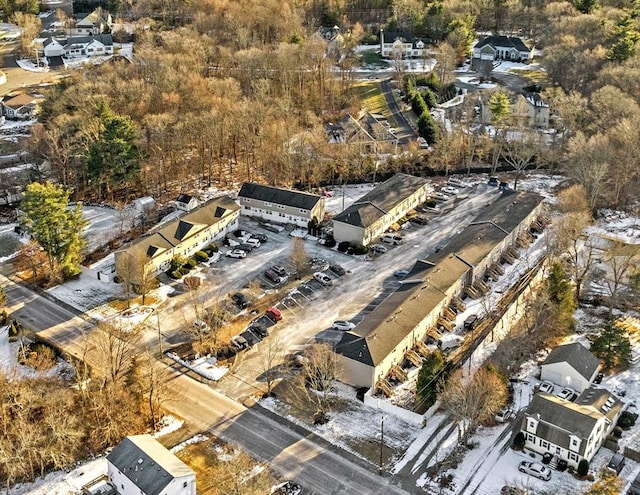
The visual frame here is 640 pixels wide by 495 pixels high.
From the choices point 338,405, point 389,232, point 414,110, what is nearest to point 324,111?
point 414,110

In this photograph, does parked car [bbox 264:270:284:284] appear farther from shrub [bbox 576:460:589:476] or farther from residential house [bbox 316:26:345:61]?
residential house [bbox 316:26:345:61]

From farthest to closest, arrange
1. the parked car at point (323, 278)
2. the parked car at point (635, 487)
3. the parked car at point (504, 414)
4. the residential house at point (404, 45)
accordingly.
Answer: the residential house at point (404, 45) < the parked car at point (323, 278) < the parked car at point (504, 414) < the parked car at point (635, 487)

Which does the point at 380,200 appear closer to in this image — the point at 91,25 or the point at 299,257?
the point at 299,257

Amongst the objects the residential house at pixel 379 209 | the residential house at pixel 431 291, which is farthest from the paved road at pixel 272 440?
the residential house at pixel 379 209

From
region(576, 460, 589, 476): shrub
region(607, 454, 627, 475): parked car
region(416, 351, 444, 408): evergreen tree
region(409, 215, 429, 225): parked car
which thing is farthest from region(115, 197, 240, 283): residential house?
region(607, 454, 627, 475): parked car

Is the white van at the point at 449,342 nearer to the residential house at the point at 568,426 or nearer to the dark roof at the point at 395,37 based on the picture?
the residential house at the point at 568,426

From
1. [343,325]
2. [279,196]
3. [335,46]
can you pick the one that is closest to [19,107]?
[335,46]

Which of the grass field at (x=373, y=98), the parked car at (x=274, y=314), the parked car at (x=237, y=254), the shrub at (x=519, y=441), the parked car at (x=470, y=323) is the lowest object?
the shrub at (x=519, y=441)
